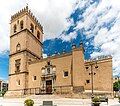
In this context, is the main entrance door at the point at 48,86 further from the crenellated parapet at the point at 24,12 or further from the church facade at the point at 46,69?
→ the crenellated parapet at the point at 24,12

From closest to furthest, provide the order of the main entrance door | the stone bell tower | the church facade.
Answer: the church facade
the main entrance door
the stone bell tower

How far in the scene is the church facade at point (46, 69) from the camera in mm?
26047

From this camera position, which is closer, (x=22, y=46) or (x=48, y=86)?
(x=48, y=86)

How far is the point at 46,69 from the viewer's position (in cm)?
2998

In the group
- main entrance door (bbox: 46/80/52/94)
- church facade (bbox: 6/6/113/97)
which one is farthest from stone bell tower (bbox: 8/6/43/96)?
main entrance door (bbox: 46/80/52/94)

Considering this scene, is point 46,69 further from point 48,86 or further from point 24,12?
point 24,12

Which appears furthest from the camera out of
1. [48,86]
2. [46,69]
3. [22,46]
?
[22,46]

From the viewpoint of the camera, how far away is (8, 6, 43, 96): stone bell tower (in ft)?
105

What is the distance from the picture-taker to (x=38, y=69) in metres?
31.1

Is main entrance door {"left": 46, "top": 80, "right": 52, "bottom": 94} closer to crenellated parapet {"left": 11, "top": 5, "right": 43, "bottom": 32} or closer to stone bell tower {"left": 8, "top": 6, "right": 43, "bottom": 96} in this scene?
stone bell tower {"left": 8, "top": 6, "right": 43, "bottom": 96}

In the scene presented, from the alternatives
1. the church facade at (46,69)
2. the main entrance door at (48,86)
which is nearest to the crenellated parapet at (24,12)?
the church facade at (46,69)

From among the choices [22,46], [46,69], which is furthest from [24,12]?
[46,69]

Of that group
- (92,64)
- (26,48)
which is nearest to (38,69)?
(26,48)

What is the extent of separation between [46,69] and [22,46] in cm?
716
